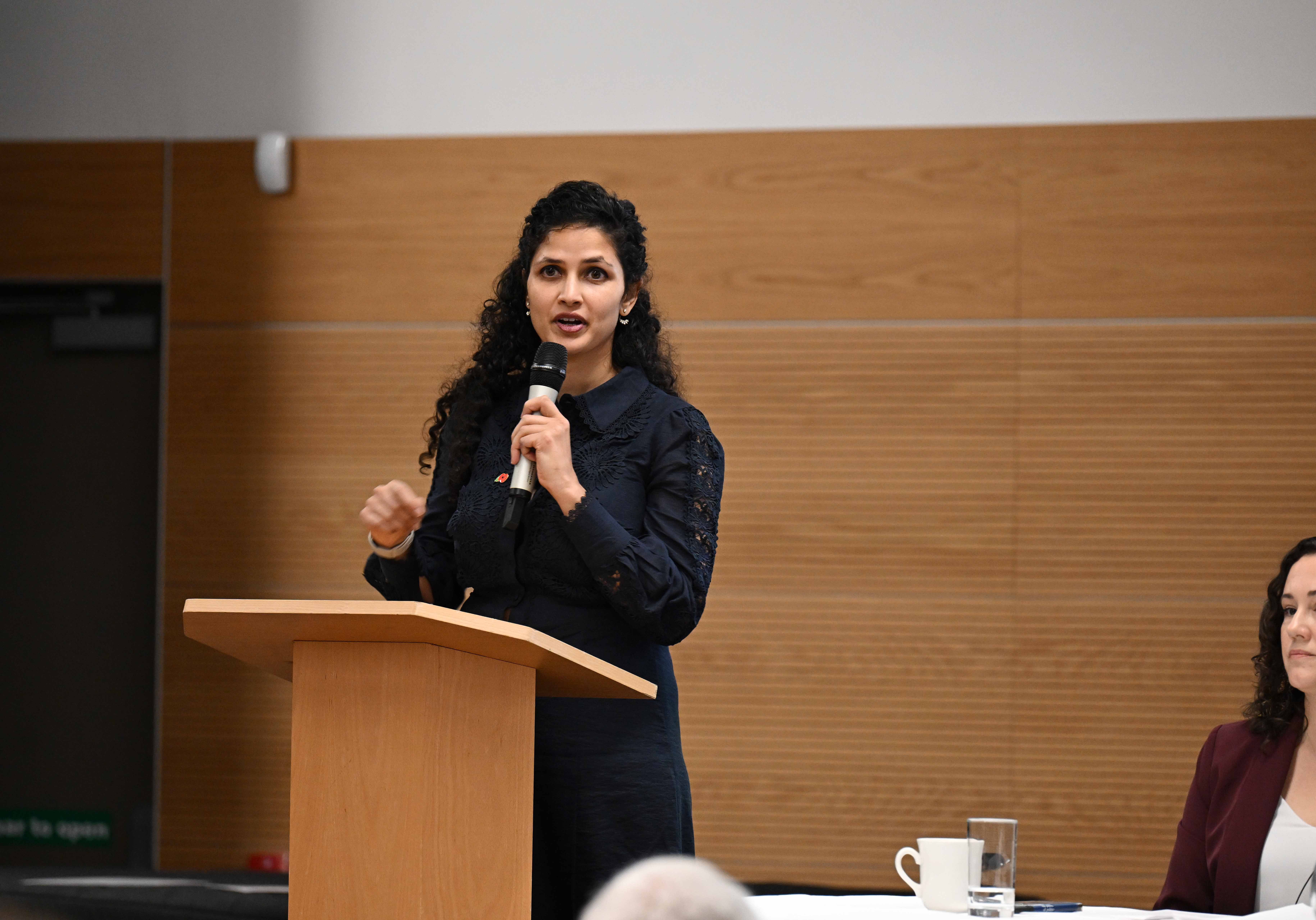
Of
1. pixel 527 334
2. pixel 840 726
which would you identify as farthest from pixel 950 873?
pixel 840 726

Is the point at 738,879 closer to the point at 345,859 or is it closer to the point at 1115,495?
the point at 1115,495

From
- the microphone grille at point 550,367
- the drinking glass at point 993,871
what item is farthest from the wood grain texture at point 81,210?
the drinking glass at point 993,871

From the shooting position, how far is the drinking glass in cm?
Result: 136

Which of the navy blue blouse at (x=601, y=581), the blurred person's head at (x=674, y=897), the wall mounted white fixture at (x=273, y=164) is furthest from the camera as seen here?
the wall mounted white fixture at (x=273, y=164)

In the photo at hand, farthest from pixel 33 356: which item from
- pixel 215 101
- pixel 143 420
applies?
pixel 215 101

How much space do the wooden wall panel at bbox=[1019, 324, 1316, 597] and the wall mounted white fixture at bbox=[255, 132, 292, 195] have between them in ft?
7.37

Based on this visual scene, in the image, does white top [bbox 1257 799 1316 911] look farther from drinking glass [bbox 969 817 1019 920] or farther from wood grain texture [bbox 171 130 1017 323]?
wood grain texture [bbox 171 130 1017 323]

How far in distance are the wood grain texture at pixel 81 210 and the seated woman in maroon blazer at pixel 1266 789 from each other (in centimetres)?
327

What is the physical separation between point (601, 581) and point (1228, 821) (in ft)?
3.33

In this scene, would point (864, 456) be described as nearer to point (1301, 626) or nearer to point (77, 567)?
point (1301, 626)

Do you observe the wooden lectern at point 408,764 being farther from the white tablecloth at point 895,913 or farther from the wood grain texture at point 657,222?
the wood grain texture at point 657,222

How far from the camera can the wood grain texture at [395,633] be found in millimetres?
1248

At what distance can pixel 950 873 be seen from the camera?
141 cm

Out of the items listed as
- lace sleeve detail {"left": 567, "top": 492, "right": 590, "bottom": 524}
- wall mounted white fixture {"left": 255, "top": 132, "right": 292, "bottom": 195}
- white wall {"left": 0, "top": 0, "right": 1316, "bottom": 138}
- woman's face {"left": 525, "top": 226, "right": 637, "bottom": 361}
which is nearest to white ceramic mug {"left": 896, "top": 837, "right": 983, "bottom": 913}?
lace sleeve detail {"left": 567, "top": 492, "right": 590, "bottom": 524}
